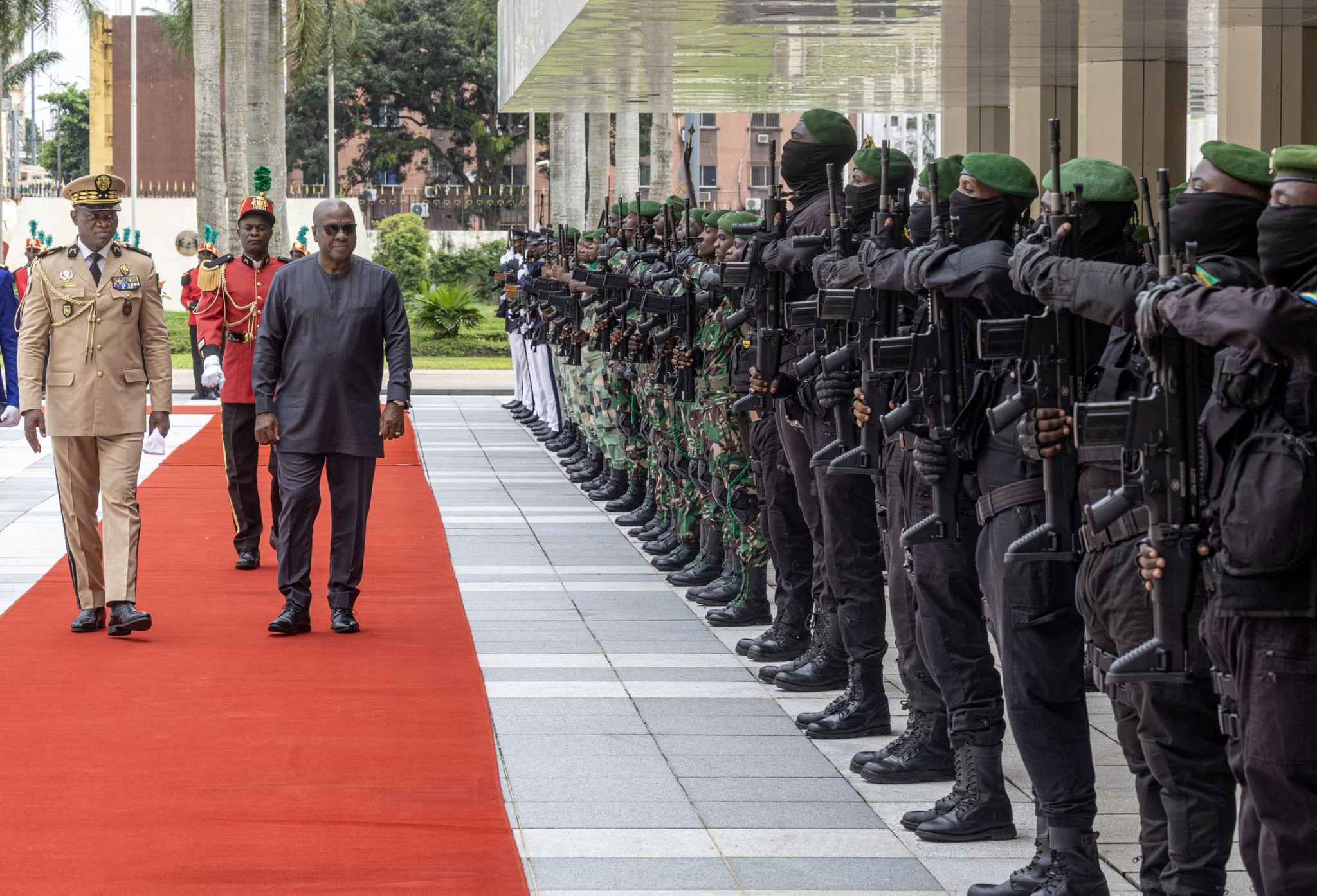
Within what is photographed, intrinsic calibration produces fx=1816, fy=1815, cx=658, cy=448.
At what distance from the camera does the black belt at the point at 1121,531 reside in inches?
160

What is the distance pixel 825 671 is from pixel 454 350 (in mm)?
28160

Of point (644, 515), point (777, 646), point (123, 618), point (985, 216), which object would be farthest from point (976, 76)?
point (985, 216)

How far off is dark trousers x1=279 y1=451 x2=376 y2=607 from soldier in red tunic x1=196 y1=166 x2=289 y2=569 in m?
1.64

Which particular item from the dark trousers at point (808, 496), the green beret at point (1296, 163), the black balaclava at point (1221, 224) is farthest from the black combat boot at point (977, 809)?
the green beret at point (1296, 163)

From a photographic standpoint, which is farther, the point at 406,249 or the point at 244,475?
the point at 406,249

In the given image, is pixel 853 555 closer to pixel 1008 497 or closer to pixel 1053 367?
pixel 1008 497

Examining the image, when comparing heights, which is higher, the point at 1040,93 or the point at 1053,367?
the point at 1040,93

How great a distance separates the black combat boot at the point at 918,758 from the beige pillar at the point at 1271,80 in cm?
391

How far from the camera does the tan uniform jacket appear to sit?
8125 millimetres

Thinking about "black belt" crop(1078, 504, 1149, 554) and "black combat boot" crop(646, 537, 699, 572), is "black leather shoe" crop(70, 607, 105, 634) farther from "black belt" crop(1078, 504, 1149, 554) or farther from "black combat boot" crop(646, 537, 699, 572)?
"black belt" crop(1078, 504, 1149, 554)

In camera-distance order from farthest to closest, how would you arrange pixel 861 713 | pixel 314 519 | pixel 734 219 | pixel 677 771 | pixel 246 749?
1. pixel 734 219
2. pixel 314 519
3. pixel 861 713
4. pixel 246 749
5. pixel 677 771

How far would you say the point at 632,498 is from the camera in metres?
13.1

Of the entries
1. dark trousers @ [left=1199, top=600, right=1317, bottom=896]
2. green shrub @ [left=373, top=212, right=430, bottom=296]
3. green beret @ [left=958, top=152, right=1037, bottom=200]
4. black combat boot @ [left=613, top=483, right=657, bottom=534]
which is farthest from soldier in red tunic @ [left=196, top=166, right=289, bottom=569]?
green shrub @ [left=373, top=212, right=430, bottom=296]

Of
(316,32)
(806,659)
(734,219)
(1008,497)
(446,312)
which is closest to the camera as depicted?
(1008,497)
